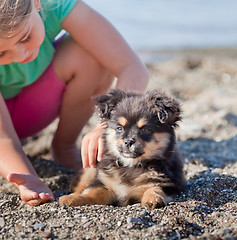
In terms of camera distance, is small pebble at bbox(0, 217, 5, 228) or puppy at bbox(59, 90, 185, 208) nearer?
small pebble at bbox(0, 217, 5, 228)

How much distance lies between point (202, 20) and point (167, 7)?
2.60 m

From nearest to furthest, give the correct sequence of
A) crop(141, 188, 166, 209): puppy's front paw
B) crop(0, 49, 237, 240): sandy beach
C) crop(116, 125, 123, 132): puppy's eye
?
crop(0, 49, 237, 240): sandy beach, crop(141, 188, 166, 209): puppy's front paw, crop(116, 125, 123, 132): puppy's eye

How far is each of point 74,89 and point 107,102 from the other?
1009mm

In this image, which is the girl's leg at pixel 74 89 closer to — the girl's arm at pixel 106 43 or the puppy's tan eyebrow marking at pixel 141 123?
the girl's arm at pixel 106 43

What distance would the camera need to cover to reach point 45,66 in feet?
12.8

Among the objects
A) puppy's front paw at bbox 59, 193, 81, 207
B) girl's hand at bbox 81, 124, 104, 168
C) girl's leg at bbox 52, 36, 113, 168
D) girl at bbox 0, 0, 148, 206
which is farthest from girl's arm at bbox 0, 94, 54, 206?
girl's leg at bbox 52, 36, 113, 168

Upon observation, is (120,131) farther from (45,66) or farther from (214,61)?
(214,61)

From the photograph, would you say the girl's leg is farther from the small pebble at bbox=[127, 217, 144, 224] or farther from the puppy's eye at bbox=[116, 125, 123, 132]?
the small pebble at bbox=[127, 217, 144, 224]

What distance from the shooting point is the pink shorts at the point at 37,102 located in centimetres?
394

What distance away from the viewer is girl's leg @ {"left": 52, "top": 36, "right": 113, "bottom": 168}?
3896mm

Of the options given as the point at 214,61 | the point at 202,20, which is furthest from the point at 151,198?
the point at 202,20

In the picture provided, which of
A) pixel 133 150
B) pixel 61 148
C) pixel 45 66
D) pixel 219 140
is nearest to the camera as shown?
pixel 133 150

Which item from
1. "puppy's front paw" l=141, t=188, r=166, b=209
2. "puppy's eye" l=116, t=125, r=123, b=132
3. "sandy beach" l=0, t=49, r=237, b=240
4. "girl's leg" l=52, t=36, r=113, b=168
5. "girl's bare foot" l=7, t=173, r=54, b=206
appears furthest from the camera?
"girl's leg" l=52, t=36, r=113, b=168

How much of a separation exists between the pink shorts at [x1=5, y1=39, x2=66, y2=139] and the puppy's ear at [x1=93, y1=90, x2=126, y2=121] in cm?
101
